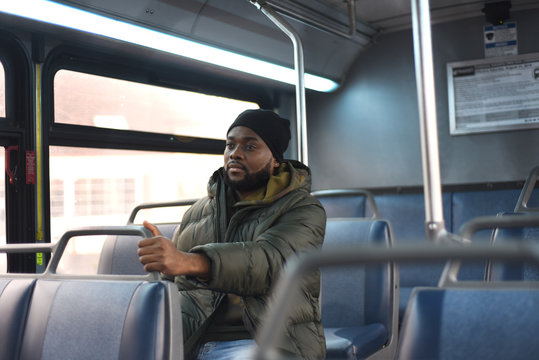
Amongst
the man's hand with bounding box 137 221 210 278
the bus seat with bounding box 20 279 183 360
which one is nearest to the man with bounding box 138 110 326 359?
the man's hand with bounding box 137 221 210 278

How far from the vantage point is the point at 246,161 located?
2.49 meters

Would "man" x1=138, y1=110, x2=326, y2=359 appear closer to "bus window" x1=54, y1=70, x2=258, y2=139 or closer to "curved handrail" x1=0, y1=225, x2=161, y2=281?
"curved handrail" x1=0, y1=225, x2=161, y2=281

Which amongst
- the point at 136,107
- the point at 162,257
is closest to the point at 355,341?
the point at 162,257

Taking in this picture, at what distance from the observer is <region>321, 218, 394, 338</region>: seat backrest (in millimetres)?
3105

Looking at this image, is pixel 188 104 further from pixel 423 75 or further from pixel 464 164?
pixel 423 75

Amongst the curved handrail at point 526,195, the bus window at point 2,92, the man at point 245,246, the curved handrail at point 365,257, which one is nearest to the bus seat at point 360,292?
the curved handrail at point 526,195

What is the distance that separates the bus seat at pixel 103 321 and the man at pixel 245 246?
11 cm

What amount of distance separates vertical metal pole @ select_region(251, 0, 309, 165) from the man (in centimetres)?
42

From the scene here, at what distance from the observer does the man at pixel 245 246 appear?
2004 millimetres

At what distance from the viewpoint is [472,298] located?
1265 millimetres

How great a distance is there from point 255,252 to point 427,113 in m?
0.80

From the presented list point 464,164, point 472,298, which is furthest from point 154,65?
point 472,298

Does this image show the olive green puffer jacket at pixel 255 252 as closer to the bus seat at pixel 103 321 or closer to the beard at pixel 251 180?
the beard at pixel 251 180

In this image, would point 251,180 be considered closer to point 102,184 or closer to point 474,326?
point 474,326
